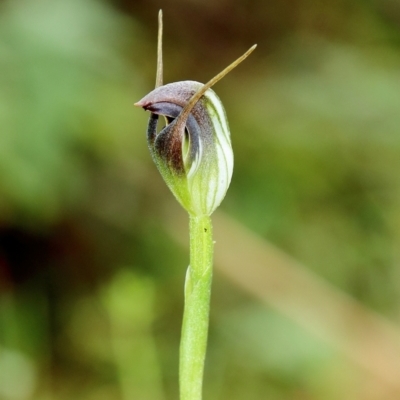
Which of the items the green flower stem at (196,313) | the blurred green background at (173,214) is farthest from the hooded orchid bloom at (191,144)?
the blurred green background at (173,214)

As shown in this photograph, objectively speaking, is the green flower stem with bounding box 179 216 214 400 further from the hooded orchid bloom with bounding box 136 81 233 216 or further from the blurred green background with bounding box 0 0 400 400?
the blurred green background with bounding box 0 0 400 400

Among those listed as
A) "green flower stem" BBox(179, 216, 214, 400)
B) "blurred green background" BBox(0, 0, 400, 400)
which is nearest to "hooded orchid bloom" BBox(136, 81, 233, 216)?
"green flower stem" BBox(179, 216, 214, 400)

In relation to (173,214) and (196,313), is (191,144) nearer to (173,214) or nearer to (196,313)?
(196,313)

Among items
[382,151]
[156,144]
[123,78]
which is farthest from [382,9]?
[156,144]

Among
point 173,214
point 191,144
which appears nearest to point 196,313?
point 191,144

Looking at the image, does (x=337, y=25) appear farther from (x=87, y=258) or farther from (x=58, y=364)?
(x=58, y=364)

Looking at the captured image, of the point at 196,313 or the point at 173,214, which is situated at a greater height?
the point at 173,214

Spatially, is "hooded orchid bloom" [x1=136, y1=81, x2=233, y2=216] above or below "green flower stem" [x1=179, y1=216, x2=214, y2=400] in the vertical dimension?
above
